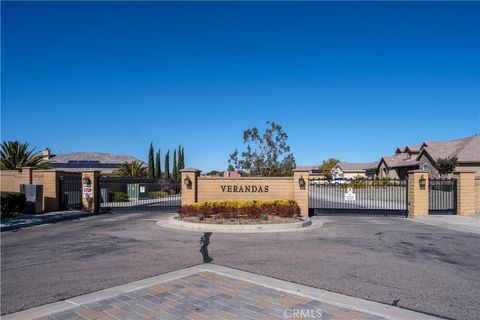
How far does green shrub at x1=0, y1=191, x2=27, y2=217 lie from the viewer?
1614 cm

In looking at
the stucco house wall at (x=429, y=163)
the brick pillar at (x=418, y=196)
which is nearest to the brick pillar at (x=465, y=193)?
the brick pillar at (x=418, y=196)

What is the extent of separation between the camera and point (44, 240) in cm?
1105

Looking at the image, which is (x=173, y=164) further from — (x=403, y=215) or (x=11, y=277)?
(x=11, y=277)

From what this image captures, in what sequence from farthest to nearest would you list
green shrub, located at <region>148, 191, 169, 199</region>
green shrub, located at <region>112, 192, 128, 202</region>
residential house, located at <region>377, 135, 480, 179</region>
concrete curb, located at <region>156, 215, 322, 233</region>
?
residential house, located at <region>377, 135, 480, 179</region> < green shrub, located at <region>148, 191, 169, 199</region> < green shrub, located at <region>112, 192, 128, 202</region> < concrete curb, located at <region>156, 215, 322, 233</region>

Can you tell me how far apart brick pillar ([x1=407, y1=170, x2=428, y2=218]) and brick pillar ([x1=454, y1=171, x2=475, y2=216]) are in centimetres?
193

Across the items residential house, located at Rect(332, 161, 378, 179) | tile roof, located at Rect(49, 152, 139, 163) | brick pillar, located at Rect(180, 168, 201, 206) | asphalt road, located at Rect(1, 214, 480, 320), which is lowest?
residential house, located at Rect(332, 161, 378, 179)

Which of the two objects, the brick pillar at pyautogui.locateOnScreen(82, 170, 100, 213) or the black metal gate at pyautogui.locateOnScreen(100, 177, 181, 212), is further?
the black metal gate at pyautogui.locateOnScreen(100, 177, 181, 212)

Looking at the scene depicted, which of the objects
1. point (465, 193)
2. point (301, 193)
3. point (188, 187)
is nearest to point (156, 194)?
point (188, 187)

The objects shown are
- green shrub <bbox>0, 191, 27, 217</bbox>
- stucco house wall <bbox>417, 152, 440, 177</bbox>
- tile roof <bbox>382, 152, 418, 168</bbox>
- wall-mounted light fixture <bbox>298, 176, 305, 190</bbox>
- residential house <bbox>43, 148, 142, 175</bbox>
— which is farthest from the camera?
tile roof <bbox>382, 152, 418, 168</bbox>

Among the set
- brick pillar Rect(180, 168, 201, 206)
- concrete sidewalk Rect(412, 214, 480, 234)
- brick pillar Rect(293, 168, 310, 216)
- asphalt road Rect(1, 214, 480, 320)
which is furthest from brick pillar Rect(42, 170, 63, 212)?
concrete sidewalk Rect(412, 214, 480, 234)

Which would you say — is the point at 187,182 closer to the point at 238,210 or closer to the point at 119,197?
the point at 238,210

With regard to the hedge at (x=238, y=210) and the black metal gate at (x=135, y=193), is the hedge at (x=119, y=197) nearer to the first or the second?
the black metal gate at (x=135, y=193)

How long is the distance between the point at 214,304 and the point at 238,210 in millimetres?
10247

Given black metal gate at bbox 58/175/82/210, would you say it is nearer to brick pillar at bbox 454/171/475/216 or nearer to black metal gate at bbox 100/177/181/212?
black metal gate at bbox 100/177/181/212
